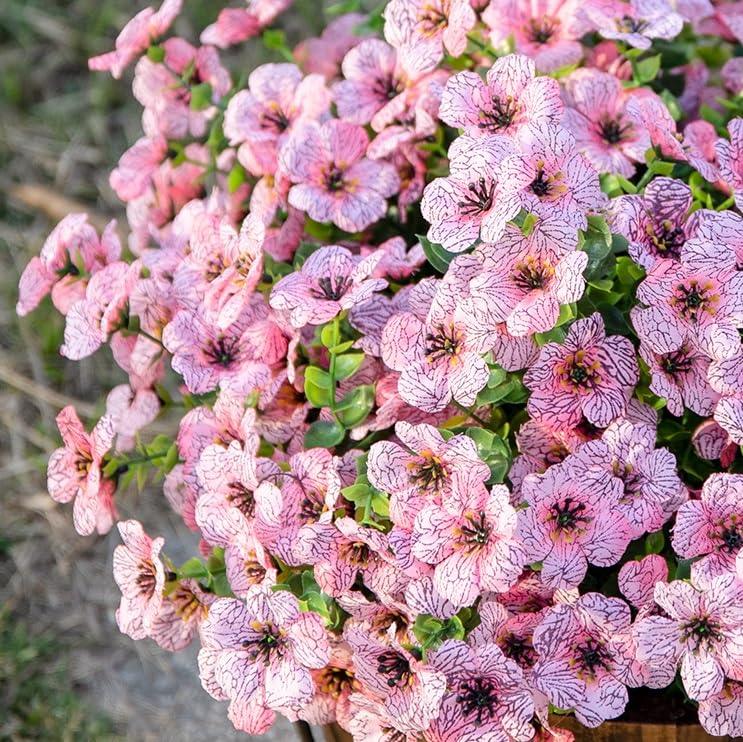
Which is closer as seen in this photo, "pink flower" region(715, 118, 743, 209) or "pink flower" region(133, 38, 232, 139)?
"pink flower" region(715, 118, 743, 209)

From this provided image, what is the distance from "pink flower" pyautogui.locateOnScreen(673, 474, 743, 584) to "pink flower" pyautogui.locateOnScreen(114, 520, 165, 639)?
0.38 metres

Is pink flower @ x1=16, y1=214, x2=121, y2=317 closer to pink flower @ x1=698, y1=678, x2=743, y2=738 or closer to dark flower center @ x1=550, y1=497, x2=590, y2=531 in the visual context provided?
dark flower center @ x1=550, y1=497, x2=590, y2=531

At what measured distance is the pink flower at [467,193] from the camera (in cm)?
72

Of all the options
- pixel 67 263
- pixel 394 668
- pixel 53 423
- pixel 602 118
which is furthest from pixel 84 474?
pixel 53 423

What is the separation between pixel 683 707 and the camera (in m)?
0.83

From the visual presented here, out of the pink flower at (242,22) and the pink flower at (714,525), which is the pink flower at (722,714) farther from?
the pink flower at (242,22)

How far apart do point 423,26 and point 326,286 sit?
0.88 ft

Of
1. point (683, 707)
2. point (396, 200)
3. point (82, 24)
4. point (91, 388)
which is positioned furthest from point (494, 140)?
point (82, 24)

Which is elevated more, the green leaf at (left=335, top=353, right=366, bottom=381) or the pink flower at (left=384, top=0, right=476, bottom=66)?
the pink flower at (left=384, top=0, right=476, bottom=66)

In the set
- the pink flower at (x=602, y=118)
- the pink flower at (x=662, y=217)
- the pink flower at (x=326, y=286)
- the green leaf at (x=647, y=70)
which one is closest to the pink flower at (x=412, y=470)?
the pink flower at (x=326, y=286)

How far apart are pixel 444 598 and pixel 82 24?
62.0 inches

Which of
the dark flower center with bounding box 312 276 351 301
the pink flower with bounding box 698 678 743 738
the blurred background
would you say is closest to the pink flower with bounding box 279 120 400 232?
the dark flower center with bounding box 312 276 351 301

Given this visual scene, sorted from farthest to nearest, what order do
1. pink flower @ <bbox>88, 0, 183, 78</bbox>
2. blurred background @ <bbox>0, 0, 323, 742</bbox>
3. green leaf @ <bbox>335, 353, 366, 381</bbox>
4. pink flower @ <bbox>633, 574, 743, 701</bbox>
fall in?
1. blurred background @ <bbox>0, 0, 323, 742</bbox>
2. pink flower @ <bbox>88, 0, 183, 78</bbox>
3. green leaf @ <bbox>335, 353, 366, 381</bbox>
4. pink flower @ <bbox>633, 574, 743, 701</bbox>

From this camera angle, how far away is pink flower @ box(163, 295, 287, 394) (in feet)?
2.79
